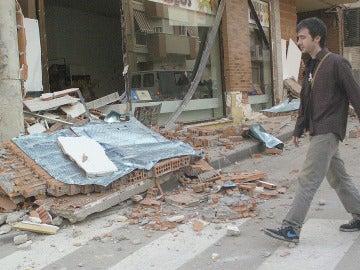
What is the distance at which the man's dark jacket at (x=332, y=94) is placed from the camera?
13.3 ft

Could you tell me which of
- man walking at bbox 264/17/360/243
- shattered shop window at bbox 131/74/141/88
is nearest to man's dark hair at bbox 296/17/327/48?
man walking at bbox 264/17/360/243

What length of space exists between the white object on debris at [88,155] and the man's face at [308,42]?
2.70 metres

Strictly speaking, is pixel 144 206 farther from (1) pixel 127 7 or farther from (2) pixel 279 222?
(1) pixel 127 7

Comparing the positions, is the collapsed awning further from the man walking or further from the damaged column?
the man walking

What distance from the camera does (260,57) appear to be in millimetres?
14781

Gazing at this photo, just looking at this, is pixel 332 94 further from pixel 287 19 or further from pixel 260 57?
pixel 287 19

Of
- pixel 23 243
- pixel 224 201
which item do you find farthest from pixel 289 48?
pixel 23 243

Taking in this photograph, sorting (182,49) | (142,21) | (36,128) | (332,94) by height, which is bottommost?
(36,128)

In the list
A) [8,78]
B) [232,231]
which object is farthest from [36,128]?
[232,231]

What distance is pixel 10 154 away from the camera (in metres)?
5.89

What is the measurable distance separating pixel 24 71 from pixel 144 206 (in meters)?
3.43

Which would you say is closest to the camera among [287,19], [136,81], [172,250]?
[172,250]

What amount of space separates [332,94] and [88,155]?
10.2 ft

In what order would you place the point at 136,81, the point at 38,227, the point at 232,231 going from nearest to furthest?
the point at 232,231
the point at 38,227
the point at 136,81
